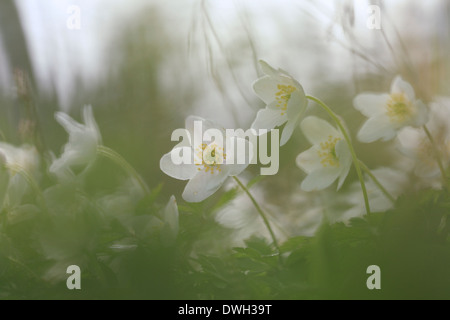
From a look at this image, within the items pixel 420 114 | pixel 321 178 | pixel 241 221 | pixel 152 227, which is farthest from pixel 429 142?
A: pixel 152 227

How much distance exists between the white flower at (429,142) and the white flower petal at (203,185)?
0.25 meters

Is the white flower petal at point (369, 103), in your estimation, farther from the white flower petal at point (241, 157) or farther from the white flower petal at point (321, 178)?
the white flower petal at point (241, 157)

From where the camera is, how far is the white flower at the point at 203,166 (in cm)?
51

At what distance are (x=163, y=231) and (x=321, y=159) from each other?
0.25m

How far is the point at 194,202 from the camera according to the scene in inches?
A: 21.0

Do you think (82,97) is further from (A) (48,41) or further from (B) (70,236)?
(B) (70,236)

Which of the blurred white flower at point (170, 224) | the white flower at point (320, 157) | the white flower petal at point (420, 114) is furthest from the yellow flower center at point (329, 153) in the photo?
the blurred white flower at point (170, 224)

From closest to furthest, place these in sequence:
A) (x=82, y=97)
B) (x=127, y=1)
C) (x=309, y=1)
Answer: (x=309, y=1) → (x=82, y=97) → (x=127, y=1)

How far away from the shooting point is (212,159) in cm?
53

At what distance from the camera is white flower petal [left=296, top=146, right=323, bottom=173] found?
0.60 meters

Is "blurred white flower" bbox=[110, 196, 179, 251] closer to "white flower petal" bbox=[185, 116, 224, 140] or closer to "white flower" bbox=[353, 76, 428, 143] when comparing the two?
"white flower petal" bbox=[185, 116, 224, 140]

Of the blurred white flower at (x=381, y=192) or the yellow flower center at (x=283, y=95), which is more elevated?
the yellow flower center at (x=283, y=95)

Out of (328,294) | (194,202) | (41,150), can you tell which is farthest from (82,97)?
(328,294)

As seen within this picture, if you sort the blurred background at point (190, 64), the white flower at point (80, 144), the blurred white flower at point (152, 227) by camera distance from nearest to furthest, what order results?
1. the blurred white flower at point (152, 227)
2. the white flower at point (80, 144)
3. the blurred background at point (190, 64)
